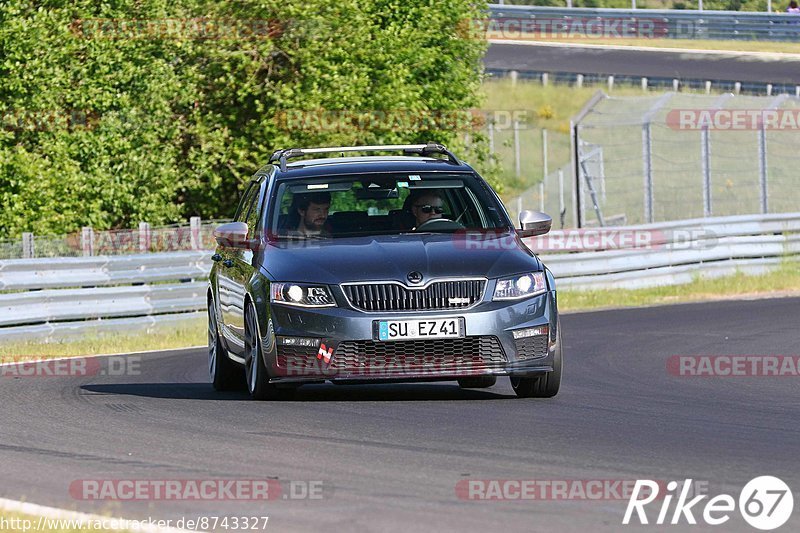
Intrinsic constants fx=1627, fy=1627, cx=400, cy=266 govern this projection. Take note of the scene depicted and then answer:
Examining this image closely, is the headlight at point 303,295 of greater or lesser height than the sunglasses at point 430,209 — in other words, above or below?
below

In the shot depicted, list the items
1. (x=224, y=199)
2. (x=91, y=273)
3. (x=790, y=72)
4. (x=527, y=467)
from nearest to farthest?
(x=527, y=467)
(x=91, y=273)
(x=224, y=199)
(x=790, y=72)

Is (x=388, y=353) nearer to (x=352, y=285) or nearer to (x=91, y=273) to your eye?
(x=352, y=285)

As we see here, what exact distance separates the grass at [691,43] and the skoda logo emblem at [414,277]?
149 feet

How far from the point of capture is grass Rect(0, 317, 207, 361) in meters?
17.4

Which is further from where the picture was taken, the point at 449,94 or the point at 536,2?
the point at 536,2

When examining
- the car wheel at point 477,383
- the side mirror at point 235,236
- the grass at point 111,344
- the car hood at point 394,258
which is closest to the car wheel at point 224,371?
the side mirror at point 235,236

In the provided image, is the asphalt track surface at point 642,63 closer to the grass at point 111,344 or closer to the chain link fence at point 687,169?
the chain link fence at point 687,169

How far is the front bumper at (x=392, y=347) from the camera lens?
1007 centimetres

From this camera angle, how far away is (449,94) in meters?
35.5

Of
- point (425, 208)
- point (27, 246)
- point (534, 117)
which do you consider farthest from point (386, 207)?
point (534, 117)

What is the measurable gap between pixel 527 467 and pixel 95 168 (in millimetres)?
23877

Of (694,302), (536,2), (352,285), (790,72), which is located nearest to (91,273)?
(694,302)

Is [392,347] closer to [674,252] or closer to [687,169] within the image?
[674,252]

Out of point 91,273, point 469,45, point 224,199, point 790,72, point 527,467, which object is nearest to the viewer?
point 527,467
